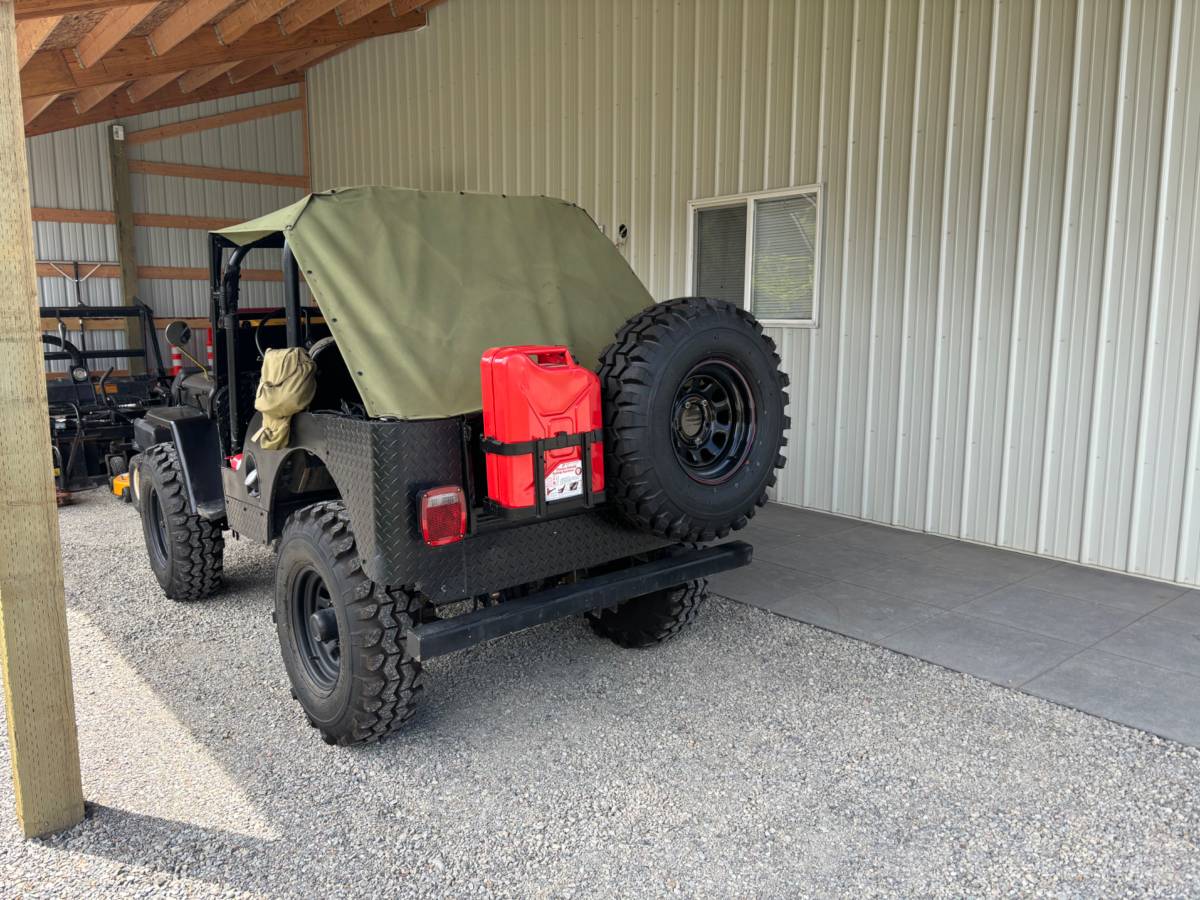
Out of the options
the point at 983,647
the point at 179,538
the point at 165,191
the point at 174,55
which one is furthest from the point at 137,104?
the point at 983,647

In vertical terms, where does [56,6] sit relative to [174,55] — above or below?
below

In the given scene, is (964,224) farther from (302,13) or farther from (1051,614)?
(302,13)

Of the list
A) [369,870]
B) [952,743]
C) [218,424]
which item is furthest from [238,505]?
[952,743]

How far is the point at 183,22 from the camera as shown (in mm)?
7844

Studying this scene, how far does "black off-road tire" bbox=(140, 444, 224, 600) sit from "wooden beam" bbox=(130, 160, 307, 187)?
9.23 metres

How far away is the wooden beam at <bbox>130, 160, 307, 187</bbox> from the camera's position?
41.2 ft

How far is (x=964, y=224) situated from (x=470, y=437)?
Result: 4231 mm

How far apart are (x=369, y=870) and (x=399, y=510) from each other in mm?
1103

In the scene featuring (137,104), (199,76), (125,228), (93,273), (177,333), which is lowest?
(177,333)

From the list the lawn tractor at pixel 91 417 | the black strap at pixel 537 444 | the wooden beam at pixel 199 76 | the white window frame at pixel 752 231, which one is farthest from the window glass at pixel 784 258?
the wooden beam at pixel 199 76

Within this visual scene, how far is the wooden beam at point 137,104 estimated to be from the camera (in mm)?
10719

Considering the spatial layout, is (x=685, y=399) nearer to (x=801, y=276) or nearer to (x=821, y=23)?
(x=801, y=276)

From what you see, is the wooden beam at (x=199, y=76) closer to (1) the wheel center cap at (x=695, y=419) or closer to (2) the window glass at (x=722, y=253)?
(2) the window glass at (x=722, y=253)

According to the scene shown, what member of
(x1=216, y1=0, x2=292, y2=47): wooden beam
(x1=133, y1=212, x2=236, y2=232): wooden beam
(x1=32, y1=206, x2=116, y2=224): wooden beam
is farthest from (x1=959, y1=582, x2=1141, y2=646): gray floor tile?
(x1=32, y1=206, x2=116, y2=224): wooden beam
